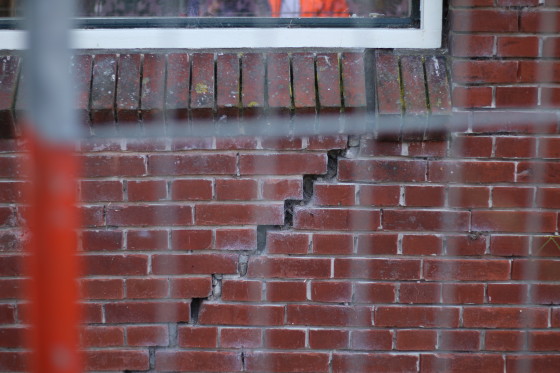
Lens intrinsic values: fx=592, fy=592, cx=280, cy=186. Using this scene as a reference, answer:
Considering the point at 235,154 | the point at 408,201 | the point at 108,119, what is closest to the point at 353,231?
the point at 408,201

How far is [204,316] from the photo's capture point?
7.12ft

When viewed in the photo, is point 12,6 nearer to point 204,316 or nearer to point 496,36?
point 204,316

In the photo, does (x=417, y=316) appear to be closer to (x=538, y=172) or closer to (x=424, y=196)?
(x=424, y=196)

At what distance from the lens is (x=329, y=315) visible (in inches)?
85.4

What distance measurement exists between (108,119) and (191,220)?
453 mm

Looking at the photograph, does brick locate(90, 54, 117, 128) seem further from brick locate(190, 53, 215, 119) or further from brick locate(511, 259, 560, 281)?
brick locate(511, 259, 560, 281)

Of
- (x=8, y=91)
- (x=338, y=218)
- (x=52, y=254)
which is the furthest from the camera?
(x=338, y=218)

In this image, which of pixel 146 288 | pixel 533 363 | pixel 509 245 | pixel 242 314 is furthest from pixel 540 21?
pixel 146 288

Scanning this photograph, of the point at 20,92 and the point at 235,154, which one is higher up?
the point at 20,92

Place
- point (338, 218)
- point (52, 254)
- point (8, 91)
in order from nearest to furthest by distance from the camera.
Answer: point (52, 254)
point (8, 91)
point (338, 218)

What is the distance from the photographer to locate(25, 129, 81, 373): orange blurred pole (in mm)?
736

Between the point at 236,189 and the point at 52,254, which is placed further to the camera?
the point at 236,189

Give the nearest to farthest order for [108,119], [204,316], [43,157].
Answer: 1. [43,157]
2. [108,119]
3. [204,316]

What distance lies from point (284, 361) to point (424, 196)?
2.59ft
